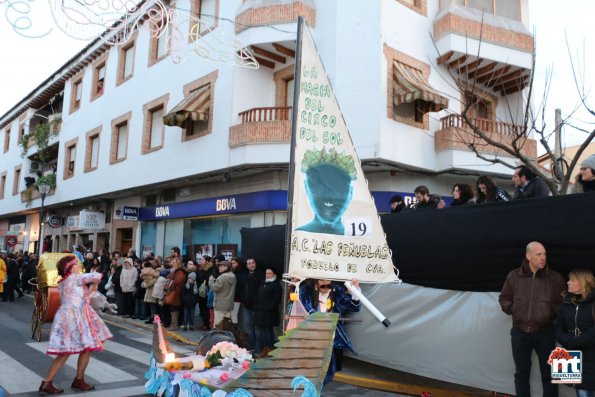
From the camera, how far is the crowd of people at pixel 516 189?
18.6 ft

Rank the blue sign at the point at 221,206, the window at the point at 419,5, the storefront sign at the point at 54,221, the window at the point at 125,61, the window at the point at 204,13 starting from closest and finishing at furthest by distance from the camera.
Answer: the blue sign at the point at 221,206
the window at the point at 419,5
the window at the point at 204,13
the window at the point at 125,61
the storefront sign at the point at 54,221

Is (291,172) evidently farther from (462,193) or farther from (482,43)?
(482,43)

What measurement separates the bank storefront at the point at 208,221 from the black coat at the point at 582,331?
403 inches

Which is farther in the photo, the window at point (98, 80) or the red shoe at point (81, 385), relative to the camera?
the window at point (98, 80)

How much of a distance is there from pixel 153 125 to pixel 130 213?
3.98 m

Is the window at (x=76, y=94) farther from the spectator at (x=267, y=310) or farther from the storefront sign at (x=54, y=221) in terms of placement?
the spectator at (x=267, y=310)

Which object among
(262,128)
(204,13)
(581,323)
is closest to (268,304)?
(581,323)

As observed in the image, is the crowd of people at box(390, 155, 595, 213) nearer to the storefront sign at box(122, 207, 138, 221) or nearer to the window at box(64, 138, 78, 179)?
the storefront sign at box(122, 207, 138, 221)

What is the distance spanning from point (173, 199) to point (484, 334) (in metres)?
15.3

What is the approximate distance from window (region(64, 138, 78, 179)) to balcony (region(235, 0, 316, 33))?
14.4 meters

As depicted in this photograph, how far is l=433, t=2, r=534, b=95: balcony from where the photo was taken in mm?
15109

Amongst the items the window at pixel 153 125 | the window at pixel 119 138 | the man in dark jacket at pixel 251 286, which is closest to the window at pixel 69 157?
the window at pixel 119 138

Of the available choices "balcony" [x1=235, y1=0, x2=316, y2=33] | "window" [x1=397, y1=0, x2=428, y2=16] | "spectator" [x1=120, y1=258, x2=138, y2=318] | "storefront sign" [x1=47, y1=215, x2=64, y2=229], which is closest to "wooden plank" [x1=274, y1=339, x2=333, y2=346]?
"spectator" [x1=120, y1=258, x2=138, y2=318]

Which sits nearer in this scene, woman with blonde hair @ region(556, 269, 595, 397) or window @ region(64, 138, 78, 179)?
woman with blonde hair @ region(556, 269, 595, 397)
